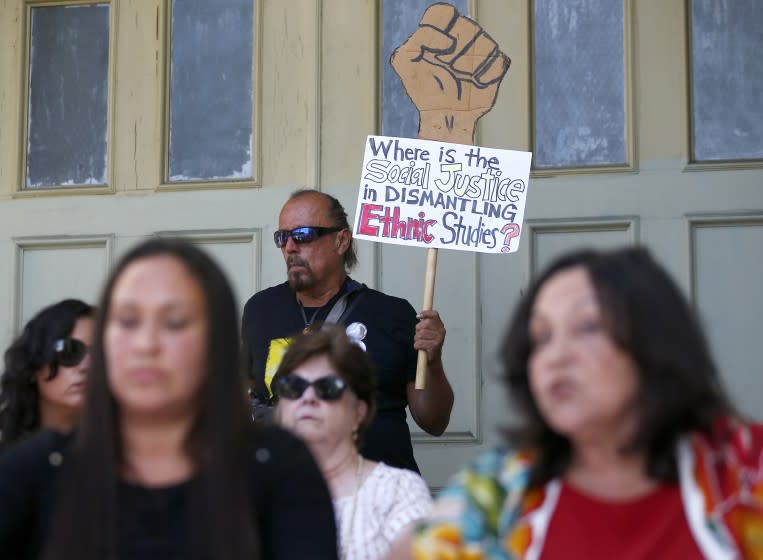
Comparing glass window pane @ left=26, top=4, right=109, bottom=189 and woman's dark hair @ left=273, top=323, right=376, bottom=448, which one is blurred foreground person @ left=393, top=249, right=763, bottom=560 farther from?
glass window pane @ left=26, top=4, right=109, bottom=189

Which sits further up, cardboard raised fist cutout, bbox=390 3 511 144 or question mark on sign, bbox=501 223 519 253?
cardboard raised fist cutout, bbox=390 3 511 144

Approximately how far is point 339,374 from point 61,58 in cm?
243

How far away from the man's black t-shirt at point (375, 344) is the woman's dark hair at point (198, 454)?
2.06m

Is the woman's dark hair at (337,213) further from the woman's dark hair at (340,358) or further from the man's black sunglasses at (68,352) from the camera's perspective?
the man's black sunglasses at (68,352)

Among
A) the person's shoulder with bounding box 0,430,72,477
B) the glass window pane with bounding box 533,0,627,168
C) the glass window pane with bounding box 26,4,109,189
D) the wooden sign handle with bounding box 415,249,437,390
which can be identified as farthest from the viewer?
the glass window pane with bounding box 26,4,109,189

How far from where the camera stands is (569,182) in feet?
14.3

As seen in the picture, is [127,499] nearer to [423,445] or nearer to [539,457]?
[539,457]

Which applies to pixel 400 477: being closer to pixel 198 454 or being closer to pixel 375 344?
pixel 375 344

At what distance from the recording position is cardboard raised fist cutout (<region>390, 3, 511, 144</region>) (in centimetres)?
401

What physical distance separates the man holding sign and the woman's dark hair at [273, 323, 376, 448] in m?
0.59

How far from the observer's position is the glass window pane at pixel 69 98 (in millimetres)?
4840

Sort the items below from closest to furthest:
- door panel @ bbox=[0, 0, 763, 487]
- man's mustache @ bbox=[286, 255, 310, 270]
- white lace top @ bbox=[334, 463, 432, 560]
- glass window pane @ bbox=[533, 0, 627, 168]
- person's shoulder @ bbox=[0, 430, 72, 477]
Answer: person's shoulder @ bbox=[0, 430, 72, 477] → white lace top @ bbox=[334, 463, 432, 560] → man's mustache @ bbox=[286, 255, 310, 270] → door panel @ bbox=[0, 0, 763, 487] → glass window pane @ bbox=[533, 0, 627, 168]

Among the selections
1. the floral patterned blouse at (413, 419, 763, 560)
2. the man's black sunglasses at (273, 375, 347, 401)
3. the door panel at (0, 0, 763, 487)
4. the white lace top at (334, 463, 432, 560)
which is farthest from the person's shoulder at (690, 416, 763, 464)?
the door panel at (0, 0, 763, 487)

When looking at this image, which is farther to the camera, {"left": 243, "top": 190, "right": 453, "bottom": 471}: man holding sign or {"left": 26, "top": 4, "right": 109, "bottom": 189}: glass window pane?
{"left": 26, "top": 4, "right": 109, "bottom": 189}: glass window pane
